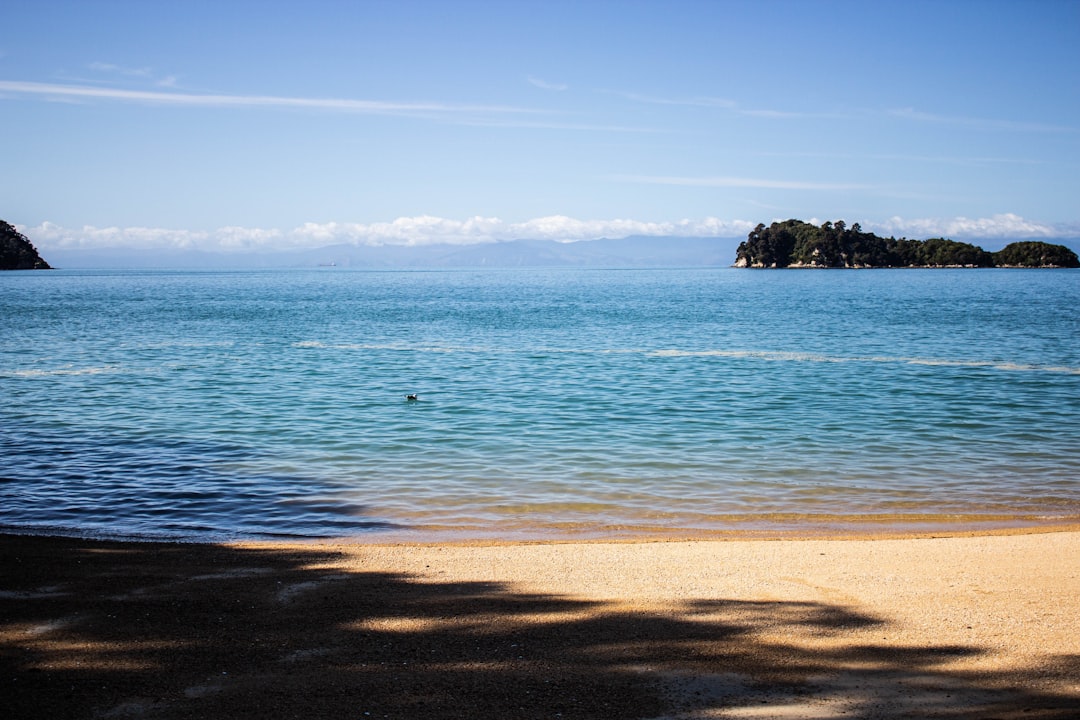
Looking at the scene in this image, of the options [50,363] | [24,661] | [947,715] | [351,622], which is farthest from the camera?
[50,363]

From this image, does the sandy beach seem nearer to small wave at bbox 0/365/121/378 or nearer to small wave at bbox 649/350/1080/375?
small wave at bbox 0/365/121/378

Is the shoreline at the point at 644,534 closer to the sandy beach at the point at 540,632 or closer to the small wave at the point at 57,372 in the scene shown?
the sandy beach at the point at 540,632

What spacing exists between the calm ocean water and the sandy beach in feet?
7.51

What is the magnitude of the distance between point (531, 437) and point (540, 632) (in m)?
10.8

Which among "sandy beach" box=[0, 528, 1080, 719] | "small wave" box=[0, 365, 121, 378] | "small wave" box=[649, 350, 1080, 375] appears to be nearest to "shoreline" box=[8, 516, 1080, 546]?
"sandy beach" box=[0, 528, 1080, 719]

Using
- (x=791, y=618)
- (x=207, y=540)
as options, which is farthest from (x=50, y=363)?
(x=791, y=618)

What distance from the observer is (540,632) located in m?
6.47

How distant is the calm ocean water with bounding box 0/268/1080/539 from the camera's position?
11734 mm

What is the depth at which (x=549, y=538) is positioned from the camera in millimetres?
10695

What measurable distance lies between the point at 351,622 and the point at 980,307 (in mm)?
68446

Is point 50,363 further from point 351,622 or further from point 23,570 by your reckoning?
point 351,622

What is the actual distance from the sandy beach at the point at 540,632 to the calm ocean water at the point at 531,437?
2288mm

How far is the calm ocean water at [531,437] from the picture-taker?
11.7 meters

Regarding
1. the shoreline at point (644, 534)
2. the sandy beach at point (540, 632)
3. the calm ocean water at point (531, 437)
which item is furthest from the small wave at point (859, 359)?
the sandy beach at point (540, 632)
